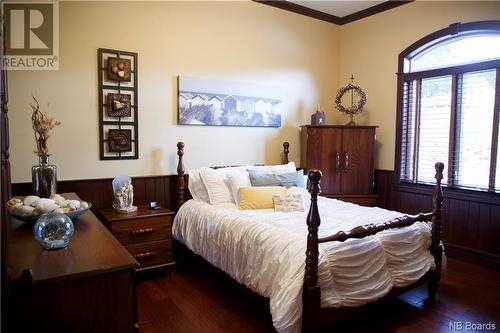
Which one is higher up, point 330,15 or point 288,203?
point 330,15

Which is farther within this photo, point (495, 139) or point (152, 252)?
point (495, 139)

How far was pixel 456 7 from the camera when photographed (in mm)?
3475

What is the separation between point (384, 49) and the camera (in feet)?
13.7

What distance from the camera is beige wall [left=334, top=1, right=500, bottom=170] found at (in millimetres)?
3676

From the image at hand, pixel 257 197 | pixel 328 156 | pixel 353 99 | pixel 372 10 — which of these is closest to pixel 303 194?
pixel 257 197

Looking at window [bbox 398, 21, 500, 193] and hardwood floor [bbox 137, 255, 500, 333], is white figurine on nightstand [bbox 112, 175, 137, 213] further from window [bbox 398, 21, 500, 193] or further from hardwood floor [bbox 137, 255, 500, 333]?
window [bbox 398, 21, 500, 193]

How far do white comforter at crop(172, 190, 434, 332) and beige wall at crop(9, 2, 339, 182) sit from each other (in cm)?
106

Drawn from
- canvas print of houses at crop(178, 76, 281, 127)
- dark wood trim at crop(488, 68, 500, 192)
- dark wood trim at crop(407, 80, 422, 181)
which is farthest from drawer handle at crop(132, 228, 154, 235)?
dark wood trim at crop(488, 68, 500, 192)

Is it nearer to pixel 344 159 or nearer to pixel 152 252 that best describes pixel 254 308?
pixel 152 252

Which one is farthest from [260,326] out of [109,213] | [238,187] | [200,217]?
[109,213]

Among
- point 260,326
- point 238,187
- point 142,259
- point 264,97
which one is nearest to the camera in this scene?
point 260,326

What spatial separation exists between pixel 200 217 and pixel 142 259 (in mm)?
626

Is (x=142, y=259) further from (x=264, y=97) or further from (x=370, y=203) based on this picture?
(x=370, y=203)

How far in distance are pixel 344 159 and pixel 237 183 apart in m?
1.50
